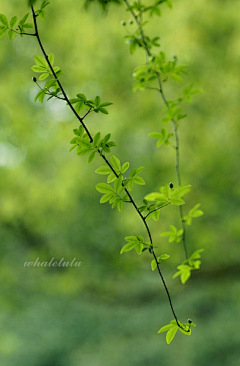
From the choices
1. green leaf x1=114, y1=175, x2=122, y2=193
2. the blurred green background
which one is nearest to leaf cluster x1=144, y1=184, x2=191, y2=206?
green leaf x1=114, y1=175, x2=122, y2=193

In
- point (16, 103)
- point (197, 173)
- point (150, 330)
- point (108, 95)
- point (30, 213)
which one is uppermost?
point (16, 103)

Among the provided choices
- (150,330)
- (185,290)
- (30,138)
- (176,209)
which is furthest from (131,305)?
→ (30,138)

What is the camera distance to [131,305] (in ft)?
9.43

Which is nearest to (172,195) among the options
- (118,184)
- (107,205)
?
(118,184)

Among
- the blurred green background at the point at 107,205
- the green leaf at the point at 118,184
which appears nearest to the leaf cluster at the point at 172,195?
the green leaf at the point at 118,184

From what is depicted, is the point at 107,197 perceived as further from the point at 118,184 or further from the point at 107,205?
the point at 107,205

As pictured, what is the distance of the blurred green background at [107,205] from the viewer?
247 cm

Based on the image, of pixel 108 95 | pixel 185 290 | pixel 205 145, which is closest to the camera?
pixel 205 145

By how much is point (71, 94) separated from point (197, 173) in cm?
97

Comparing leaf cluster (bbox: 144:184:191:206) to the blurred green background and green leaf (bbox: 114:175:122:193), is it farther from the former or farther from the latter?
the blurred green background

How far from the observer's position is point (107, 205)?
2.64m

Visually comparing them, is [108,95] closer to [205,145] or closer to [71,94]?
[71,94]

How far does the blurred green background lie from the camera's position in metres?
2.47

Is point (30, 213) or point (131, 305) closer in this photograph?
point (30, 213)
